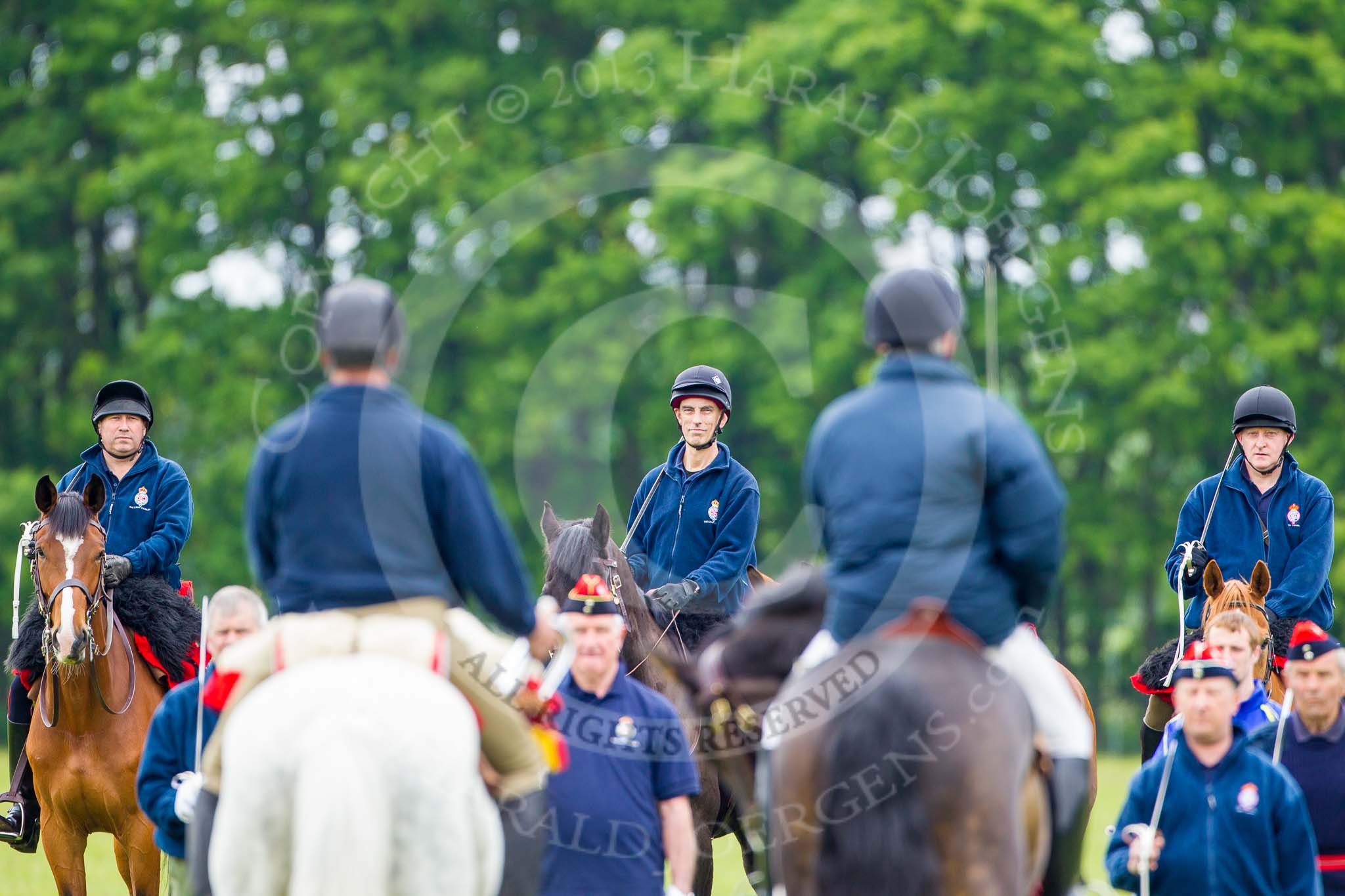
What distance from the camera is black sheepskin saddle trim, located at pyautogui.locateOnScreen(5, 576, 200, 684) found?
989 centimetres

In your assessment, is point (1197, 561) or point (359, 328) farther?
point (1197, 561)

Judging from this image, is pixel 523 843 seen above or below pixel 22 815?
above

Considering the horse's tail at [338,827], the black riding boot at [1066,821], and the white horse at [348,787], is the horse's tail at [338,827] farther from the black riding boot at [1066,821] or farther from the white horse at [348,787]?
the black riding boot at [1066,821]

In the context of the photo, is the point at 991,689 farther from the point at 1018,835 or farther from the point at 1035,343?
the point at 1035,343

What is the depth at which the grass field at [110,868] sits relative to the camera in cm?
1150

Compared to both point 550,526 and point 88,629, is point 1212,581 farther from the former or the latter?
point 88,629

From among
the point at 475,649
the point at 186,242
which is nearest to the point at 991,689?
the point at 475,649

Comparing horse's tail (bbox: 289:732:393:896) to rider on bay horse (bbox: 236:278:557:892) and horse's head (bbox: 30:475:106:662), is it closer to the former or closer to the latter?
rider on bay horse (bbox: 236:278:557:892)

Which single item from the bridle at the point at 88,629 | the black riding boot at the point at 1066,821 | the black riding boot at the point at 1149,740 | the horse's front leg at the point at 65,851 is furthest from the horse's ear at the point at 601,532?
the black riding boot at the point at 1149,740

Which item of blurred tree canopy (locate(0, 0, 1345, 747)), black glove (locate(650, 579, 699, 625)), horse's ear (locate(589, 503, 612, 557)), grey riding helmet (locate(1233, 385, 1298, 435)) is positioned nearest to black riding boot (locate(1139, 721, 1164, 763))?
grey riding helmet (locate(1233, 385, 1298, 435))

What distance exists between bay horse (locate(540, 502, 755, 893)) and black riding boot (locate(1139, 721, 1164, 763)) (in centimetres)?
285

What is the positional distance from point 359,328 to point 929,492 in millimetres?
1870

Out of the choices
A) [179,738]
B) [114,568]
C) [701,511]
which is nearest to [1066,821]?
[179,738]

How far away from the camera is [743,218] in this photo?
76.4 ft
